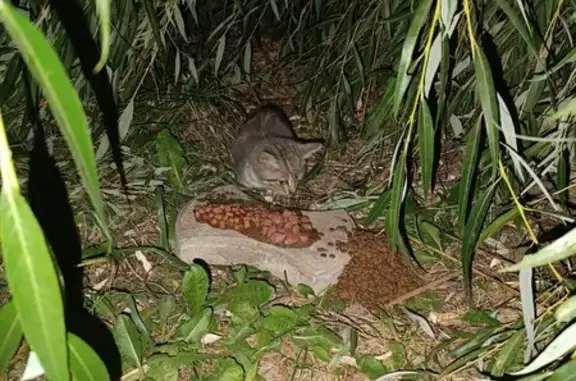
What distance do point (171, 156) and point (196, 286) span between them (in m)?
0.72

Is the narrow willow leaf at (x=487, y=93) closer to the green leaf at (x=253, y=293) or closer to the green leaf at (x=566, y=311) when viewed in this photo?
the green leaf at (x=566, y=311)

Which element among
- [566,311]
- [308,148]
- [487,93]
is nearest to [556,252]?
[566,311]

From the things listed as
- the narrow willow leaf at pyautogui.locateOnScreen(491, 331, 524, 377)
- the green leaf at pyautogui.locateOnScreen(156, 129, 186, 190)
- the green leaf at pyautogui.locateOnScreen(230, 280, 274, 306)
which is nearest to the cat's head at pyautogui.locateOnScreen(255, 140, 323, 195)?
the green leaf at pyautogui.locateOnScreen(156, 129, 186, 190)

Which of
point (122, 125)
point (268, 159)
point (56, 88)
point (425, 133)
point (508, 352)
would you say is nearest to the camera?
point (56, 88)

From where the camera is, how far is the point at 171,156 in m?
2.69

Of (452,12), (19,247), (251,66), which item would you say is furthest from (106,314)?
(251,66)

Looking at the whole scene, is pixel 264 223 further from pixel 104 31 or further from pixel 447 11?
pixel 104 31

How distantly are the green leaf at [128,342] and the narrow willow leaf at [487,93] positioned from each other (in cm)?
106

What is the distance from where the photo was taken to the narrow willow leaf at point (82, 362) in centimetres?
79

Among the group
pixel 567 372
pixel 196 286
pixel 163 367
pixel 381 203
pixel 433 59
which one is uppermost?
pixel 433 59

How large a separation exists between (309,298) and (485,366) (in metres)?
0.55

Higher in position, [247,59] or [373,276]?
[247,59]

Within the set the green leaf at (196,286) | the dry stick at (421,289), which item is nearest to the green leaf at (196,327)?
the green leaf at (196,286)

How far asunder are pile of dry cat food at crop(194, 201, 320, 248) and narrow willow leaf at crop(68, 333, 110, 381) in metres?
1.50
